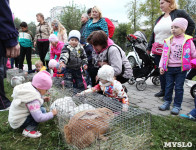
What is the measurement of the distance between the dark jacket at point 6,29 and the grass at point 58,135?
1.06m

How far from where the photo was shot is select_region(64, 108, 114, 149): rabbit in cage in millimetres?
1680

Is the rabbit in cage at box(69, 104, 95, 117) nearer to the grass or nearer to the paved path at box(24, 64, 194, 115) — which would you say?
the grass

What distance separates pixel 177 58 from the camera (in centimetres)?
284

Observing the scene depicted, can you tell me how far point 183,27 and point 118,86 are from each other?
143cm

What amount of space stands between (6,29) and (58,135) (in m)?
1.26

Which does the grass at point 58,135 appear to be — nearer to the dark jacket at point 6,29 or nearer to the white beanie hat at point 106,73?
the white beanie hat at point 106,73

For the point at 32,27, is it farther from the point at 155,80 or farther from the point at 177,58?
the point at 177,58

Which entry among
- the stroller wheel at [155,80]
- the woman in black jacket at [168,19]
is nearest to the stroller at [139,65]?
the stroller wheel at [155,80]

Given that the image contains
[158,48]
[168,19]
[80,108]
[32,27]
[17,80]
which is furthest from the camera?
[32,27]

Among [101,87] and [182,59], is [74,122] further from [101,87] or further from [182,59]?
[182,59]

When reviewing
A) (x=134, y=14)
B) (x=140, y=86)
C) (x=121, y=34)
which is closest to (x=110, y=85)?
(x=140, y=86)

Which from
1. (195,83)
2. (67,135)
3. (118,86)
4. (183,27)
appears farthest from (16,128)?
(195,83)

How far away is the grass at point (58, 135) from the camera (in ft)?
6.27

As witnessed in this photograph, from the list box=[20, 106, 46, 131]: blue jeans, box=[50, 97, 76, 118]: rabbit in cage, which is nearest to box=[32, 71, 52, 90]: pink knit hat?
box=[50, 97, 76, 118]: rabbit in cage
